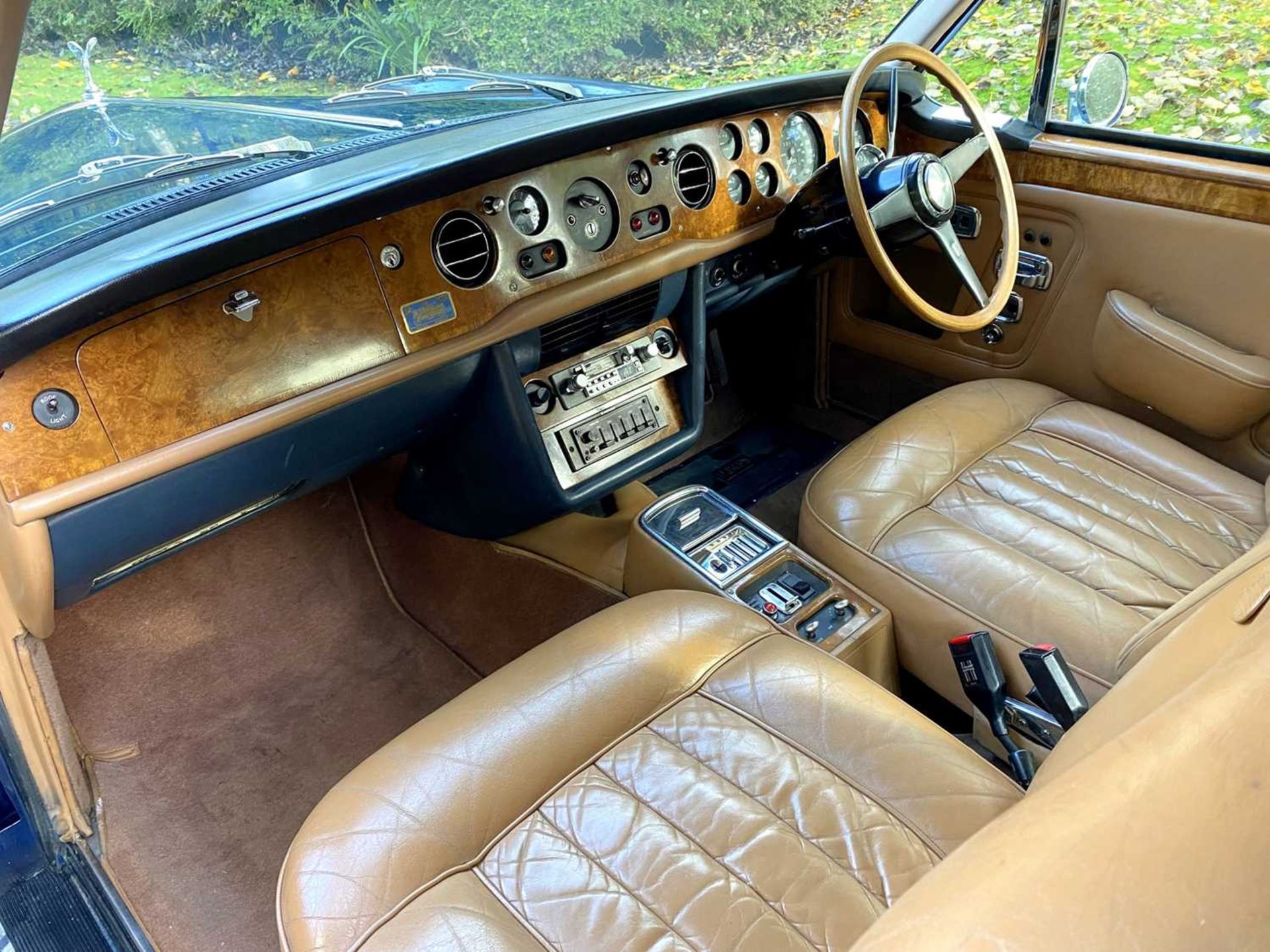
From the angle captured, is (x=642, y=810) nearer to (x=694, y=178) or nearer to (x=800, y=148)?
(x=694, y=178)

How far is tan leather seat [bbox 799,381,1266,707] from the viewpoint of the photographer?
1417 millimetres

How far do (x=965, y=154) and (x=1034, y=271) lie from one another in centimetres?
45

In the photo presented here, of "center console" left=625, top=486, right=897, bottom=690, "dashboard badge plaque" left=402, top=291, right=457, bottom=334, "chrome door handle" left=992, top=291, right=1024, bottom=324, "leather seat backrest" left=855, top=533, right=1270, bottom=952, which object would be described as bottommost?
"center console" left=625, top=486, right=897, bottom=690

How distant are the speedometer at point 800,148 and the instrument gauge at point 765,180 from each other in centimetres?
4

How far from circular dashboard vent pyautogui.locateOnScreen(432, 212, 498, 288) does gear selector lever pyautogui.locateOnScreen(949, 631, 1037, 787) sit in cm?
92

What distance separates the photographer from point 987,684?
1.33m

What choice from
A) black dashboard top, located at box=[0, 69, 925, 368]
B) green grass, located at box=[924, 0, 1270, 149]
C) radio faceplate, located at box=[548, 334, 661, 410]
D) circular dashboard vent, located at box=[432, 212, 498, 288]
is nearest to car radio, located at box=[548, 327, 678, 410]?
radio faceplate, located at box=[548, 334, 661, 410]

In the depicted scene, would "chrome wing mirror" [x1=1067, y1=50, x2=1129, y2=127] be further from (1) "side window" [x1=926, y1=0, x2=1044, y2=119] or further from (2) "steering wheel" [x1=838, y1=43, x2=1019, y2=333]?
(2) "steering wheel" [x1=838, y1=43, x2=1019, y2=333]

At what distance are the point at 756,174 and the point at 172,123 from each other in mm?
1064

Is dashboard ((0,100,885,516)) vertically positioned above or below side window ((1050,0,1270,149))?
below

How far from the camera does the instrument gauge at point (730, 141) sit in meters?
1.87

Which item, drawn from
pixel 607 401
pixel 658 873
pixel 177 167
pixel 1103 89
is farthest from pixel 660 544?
pixel 1103 89

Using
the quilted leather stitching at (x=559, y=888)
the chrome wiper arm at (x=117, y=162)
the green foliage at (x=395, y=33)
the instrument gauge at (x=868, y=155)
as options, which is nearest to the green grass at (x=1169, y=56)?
the instrument gauge at (x=868, y=155)

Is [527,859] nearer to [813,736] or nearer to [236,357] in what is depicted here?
[813,736]
